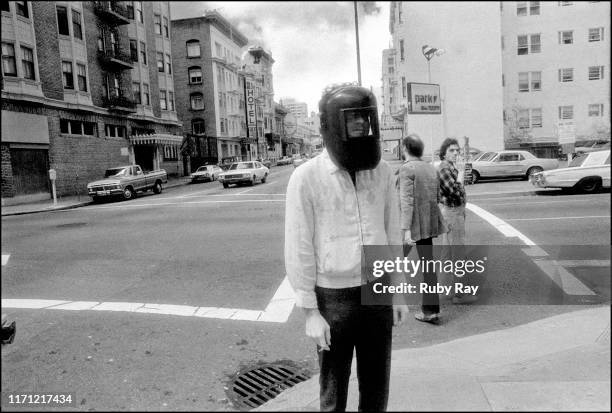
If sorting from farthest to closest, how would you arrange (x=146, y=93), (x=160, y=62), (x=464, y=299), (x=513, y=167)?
(x=513, y=167)
(x=464, y=299)
(x=146, y=93)
(x=160, y=62)

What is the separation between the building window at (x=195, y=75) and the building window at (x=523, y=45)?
210cm

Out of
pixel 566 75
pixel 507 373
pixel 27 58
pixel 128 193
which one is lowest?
pixel 507 373

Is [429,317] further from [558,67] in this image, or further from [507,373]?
[558,67]

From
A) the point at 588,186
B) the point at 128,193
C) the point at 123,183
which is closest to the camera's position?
the point at 588,186

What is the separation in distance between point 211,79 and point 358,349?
6.51ft

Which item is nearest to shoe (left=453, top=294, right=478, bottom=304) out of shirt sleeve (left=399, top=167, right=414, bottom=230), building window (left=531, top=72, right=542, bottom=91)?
shirt sleeve (left=399, top=167, right=414, bottom=230)

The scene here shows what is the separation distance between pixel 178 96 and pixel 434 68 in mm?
1923

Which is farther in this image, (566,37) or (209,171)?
(209,171)

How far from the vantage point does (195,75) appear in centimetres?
328

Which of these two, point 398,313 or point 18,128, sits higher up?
point 18,128

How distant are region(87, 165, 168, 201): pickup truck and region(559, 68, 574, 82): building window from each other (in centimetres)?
1721

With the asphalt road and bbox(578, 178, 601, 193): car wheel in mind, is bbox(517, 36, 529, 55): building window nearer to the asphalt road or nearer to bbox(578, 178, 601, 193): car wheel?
the asphalt road

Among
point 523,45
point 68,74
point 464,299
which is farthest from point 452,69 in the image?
point 464,299

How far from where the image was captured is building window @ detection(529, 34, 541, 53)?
2916mm
